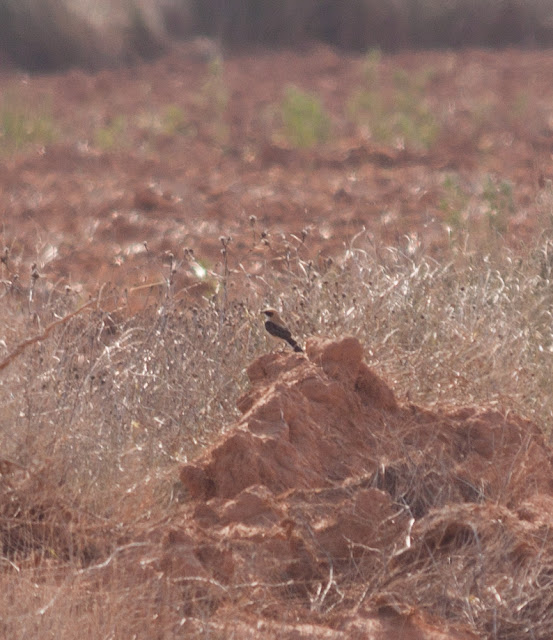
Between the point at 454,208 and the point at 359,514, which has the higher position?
the point at 454,208

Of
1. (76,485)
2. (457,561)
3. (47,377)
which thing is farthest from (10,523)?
(457,561)

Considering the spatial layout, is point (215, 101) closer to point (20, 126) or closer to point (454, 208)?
point (20, 126)

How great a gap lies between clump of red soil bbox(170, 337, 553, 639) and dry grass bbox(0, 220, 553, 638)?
47 millimetres

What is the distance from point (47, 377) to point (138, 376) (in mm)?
380

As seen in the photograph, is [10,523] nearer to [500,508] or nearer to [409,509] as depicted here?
[409,509]

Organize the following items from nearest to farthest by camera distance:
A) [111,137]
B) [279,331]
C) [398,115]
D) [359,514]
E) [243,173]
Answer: [359,514] → [279,331] → [243,173] → [111,137] → [398,115]

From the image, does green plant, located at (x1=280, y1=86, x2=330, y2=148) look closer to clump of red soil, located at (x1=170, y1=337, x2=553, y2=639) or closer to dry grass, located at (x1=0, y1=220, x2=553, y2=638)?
dry grass, located at (x1=0, y1=220, x2=553, y2=638)

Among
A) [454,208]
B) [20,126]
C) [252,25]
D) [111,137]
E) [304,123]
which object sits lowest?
[111,137]

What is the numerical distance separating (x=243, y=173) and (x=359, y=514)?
23.4ft

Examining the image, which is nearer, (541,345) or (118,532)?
(118,532)

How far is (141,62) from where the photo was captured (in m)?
21.0

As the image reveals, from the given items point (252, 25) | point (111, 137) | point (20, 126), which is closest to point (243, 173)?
point (111, 137)

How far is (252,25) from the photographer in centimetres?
2295

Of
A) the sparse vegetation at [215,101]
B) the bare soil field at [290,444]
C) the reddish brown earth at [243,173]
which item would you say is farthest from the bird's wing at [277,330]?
the sparse vegetation at [215,101]
